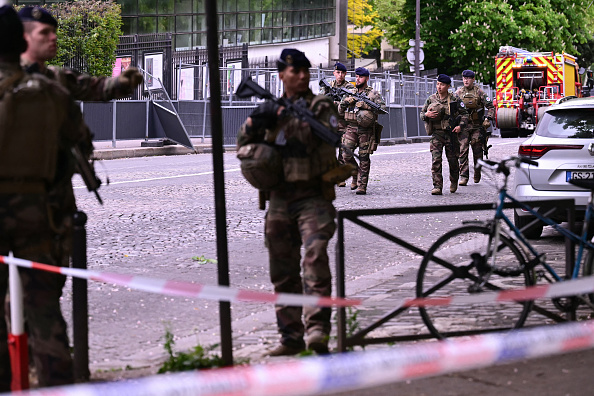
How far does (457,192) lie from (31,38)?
11145mm

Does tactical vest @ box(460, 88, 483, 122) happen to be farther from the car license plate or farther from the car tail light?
the car license plate

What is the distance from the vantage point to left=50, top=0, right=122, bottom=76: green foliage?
27.2 metres

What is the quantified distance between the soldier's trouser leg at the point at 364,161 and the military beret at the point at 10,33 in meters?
10.4

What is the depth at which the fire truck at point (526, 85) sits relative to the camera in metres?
35.2

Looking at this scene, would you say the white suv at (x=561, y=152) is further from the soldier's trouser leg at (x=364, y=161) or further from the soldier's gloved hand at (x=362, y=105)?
the soldier's gloved hand at (x=362, y=105)

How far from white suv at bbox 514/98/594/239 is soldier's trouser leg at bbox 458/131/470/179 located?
19.3ft

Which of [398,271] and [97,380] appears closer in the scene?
[97,380]

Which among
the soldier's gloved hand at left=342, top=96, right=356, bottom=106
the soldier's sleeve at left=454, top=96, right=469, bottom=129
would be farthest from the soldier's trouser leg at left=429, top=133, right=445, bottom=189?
the soldier's gloved hand at left=342, top=96, right=356, bottom=106

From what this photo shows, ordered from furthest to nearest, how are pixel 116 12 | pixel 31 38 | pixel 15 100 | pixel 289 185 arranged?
1. pixel 116 12
2. pixel 289 185
3. pixel 31 38
4. pixel 15 100

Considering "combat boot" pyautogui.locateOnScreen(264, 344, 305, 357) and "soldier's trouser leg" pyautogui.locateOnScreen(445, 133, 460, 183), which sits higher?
"soldier's trouser leg" pyautogui.locateOnScreen(445, 133, 460, 183)

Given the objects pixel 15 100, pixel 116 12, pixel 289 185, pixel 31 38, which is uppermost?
pixel 116 12

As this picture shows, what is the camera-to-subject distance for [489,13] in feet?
161

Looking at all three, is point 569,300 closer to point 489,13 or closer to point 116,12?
point 116,12

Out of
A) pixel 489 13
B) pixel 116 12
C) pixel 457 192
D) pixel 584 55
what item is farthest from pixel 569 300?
pixel 584 55
